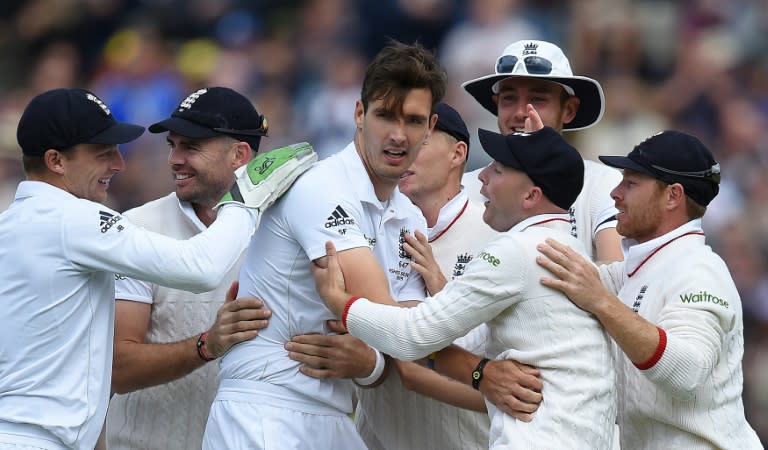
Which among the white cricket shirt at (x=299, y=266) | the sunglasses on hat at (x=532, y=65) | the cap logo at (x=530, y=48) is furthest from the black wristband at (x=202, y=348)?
the cap logo at (x=530, y=48)

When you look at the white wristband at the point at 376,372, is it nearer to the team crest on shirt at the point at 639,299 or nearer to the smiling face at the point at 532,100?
the team crest on shirt at the point at 639,299

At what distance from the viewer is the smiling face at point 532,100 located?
6.35 metres

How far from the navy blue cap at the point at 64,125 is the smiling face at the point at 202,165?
2.52 ft

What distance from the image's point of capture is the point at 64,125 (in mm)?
4859

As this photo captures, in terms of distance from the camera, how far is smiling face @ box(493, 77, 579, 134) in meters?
6.35

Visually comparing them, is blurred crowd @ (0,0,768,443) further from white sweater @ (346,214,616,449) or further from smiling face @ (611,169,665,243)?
white sweater @ (346,214,616,449)

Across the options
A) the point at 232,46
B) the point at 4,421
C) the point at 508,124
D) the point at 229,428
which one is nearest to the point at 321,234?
the point at 229,428

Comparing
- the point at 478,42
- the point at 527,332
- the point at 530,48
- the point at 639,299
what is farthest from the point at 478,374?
the point at 478,42

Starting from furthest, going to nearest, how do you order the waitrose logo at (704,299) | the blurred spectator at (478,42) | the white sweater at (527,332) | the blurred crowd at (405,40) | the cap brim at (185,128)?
1. the blurred spectator at (478,42)
2. the blurred crowd at (405,40)
3. the cap brim at (185,128)
4. the waitrose logo at (704,299)
5. the white sweater at (527,332)

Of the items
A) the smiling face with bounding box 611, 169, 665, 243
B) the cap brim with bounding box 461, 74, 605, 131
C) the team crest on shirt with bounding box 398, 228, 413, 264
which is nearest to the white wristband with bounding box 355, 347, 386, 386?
the team crest on shirt with bounding box 398, 228, 413, 264

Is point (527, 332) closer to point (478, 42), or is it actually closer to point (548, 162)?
point (548, 162)

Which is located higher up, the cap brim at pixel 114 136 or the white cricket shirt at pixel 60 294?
the cap brim at pixel 114 136

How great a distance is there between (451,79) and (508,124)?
5416 millimetres

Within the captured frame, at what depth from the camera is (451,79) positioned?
38.2 feet
